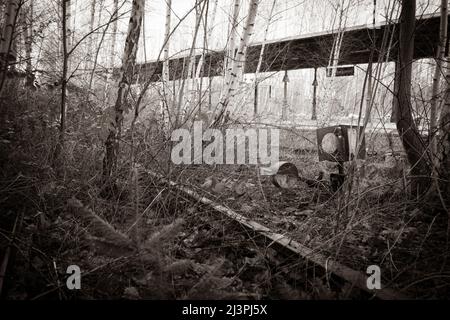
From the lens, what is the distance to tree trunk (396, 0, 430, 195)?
3191 mm

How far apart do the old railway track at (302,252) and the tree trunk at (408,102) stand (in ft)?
5.81

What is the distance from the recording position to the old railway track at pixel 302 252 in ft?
5.51

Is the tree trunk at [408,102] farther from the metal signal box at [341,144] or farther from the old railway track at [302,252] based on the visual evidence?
the old railway track at [302,252]

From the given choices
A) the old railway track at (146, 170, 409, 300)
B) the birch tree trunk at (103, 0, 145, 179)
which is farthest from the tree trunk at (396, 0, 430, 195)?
the birch tree trunk at (103, 0, 145, 179)

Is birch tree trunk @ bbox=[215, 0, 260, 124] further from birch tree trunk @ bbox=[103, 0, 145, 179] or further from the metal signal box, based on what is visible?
birch tree trunk @ bbox=[103, 0, 145, 179]

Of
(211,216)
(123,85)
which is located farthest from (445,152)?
(123,85)

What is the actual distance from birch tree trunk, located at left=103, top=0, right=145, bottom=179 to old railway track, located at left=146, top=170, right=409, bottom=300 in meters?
0.51

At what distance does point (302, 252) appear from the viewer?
87.6 inches

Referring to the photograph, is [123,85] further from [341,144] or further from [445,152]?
[445,152]

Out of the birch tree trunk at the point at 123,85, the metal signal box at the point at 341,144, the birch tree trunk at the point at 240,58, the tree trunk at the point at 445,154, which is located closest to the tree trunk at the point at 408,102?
the tree trunk at the point at 445,154

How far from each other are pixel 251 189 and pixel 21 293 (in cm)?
305

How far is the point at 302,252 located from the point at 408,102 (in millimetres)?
2144

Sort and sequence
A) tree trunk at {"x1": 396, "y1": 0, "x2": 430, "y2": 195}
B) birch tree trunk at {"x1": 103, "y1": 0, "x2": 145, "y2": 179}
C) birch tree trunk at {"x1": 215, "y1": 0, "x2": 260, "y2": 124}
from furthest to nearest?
1. birch tree trunk at {"x1": 215, "y1": 0, "x2": 260, "y2": 124}
2. birch tree trunk at {"x1": 103, "y1": 0, "x2": 145, "y2": 179}
3. tree trunk at {"x1": 396, "y1": 0, "x2": 430, "y2": 195}
